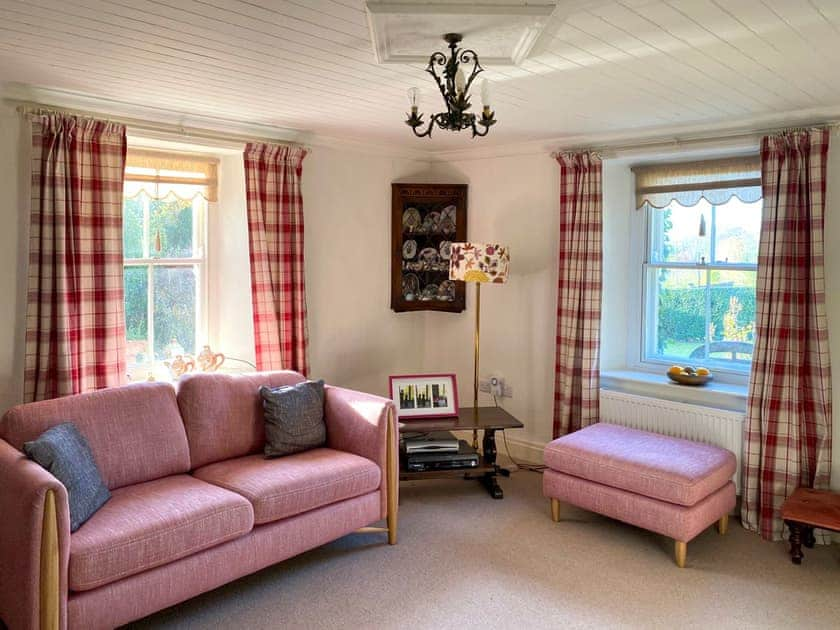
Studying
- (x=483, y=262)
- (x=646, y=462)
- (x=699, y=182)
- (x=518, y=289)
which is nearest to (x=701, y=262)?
(x=699, y=182)

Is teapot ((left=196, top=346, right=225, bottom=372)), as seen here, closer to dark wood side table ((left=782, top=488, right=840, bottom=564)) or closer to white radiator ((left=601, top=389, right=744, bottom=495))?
white radiator ((left=601, top=389, right=744, bottom=495))

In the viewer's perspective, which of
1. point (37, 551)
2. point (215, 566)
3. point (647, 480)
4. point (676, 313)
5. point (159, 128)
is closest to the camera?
point (37, 551)

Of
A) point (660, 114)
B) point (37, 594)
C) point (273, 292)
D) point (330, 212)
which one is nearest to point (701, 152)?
point (660, 114)

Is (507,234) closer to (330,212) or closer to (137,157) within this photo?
(330,212)

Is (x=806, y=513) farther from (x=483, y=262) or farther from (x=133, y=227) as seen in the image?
(x=133, y=227)

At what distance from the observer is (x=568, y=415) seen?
4.39m

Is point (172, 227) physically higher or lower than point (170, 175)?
lower

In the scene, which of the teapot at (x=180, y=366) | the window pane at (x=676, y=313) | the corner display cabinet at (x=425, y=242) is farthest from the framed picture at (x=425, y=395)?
the window pane at (x=676, y=313)

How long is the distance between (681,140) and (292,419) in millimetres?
2699

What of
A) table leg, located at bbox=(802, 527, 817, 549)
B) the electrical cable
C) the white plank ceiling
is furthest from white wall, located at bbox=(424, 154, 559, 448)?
table leg, located at bbox=(802, 527, 817, 549)

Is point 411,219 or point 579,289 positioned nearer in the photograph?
point 579,289

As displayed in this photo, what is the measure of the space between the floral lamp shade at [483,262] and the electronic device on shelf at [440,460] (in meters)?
1.06

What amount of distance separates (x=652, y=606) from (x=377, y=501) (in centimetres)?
133

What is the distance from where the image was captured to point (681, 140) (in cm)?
394
